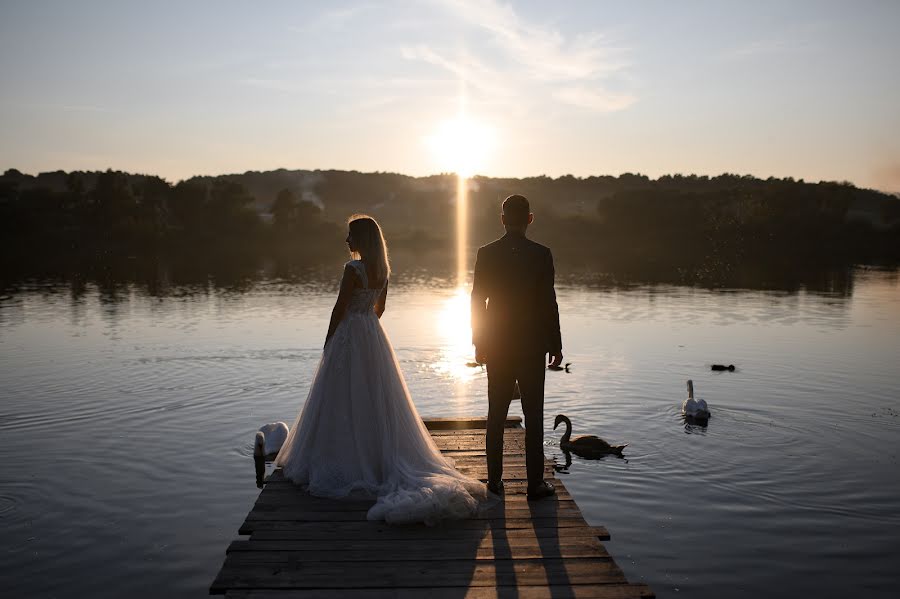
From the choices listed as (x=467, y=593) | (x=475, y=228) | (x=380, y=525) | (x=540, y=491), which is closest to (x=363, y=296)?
(x=380, y=525)

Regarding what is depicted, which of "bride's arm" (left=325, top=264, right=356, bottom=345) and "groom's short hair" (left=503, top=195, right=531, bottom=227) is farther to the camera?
"bride's arm" (left=325, top=264, right=356, bottom=345)

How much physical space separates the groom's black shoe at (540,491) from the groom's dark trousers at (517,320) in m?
0.32

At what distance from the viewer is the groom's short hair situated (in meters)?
8.04

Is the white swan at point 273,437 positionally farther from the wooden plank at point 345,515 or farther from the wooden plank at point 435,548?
the wooden plank at point 435,548

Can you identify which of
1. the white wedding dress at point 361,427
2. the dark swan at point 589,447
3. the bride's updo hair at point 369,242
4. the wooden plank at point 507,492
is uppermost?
the bride's updo hair at point 369,242

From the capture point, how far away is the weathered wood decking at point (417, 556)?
6.15m

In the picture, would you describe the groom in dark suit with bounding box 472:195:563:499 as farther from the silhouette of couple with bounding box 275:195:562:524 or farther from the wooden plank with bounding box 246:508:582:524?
the wooden plank with bounding box 246:508:582:524

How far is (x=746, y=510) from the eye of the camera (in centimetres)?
1153

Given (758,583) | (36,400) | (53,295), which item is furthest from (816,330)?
(53,295)

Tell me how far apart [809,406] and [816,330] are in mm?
14348

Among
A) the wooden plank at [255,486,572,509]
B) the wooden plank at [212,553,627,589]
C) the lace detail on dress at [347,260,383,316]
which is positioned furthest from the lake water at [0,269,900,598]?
the lace detail on dress at [347,260,383,316]

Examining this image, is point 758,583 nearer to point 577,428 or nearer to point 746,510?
point 746,510

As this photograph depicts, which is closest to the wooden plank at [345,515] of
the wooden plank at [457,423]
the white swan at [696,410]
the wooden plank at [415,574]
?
the wooden plank at [415,574]

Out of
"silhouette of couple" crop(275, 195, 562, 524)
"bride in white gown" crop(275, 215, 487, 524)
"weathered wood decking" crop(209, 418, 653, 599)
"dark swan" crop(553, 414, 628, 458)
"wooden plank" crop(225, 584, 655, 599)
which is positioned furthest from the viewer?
"dark swan" crop(553, 414, 628, 458)
